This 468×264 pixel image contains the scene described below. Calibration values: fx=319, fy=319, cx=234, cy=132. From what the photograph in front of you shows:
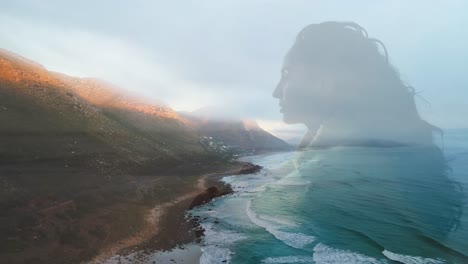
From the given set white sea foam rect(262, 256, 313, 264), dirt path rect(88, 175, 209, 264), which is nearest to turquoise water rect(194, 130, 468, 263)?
white sea foam rect(262, 256, 313, 264)

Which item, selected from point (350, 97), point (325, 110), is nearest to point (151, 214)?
point (325, 110)

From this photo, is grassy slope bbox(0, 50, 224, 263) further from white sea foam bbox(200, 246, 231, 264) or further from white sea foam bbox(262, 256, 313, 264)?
white sea foam bbox(262, 256, 313, 264)

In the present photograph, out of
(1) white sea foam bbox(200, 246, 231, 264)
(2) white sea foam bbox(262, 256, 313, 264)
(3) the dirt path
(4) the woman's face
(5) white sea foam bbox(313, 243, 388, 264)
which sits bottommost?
(3) the dirt path

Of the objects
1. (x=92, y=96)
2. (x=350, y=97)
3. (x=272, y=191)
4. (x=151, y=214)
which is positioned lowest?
(x=151, y=214)

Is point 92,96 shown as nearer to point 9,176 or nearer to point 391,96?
point 9,176

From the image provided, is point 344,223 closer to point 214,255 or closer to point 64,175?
point 214,255

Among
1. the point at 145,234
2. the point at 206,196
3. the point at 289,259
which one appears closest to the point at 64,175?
the point at 206,196
